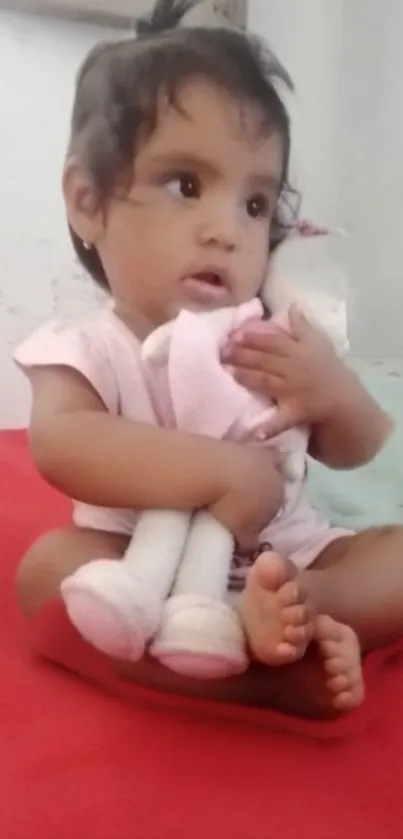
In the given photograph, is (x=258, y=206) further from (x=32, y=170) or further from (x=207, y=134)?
(x=32, y=170)

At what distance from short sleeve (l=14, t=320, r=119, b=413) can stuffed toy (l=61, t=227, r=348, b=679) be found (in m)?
0.03

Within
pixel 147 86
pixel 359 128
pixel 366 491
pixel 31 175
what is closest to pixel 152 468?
pixel 147 86

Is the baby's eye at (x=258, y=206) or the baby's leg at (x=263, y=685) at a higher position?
the baby's eye at (x=258, y=206)

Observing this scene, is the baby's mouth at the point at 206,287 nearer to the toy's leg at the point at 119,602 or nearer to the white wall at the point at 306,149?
the toy's leg at the point at 119,602

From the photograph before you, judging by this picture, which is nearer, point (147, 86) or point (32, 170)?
point (147, 86)

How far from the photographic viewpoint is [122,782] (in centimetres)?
47

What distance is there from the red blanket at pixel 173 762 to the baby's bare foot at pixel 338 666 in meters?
0.02

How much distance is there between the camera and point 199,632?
503mm

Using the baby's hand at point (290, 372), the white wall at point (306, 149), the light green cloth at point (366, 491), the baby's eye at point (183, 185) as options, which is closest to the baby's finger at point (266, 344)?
the baby's hand at point (290, 372)

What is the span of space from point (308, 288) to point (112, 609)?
1.04ft

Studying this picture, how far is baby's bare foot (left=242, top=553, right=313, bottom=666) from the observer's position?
501 millimetres

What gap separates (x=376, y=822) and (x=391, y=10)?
132 cm

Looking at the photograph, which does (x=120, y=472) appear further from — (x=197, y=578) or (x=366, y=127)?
(x=366, y=127)

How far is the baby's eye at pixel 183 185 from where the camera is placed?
2.20 feet
